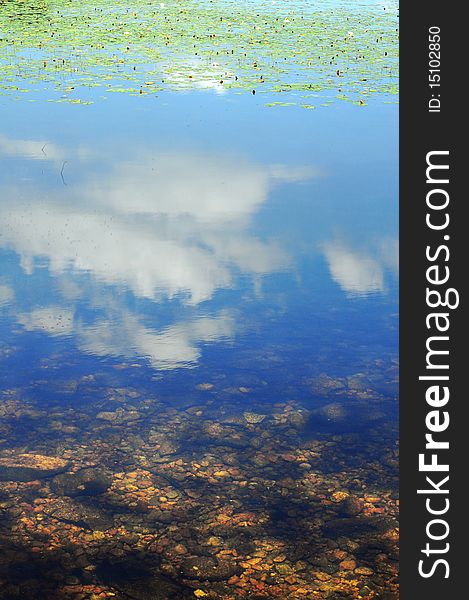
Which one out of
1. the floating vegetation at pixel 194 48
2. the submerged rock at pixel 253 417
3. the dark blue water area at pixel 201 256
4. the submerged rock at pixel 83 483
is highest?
the floating vegetation at pixel 194 48

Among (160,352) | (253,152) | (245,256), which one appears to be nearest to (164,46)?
(253,152)

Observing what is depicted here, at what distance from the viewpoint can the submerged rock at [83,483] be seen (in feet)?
20.2

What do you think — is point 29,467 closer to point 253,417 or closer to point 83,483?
point 83,483

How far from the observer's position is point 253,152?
537 inches

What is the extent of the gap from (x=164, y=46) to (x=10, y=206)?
486 inches

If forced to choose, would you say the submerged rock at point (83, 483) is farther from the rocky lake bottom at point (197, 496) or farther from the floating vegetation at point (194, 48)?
the floating vegetation at point (194, 48)

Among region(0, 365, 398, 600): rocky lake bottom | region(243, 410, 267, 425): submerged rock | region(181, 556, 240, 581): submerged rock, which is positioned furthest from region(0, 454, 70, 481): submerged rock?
region(243, 410, 267, 425): submerged rock

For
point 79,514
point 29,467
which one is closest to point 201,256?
point 29,467

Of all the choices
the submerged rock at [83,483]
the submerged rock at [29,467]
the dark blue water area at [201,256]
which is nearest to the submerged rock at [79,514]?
the submerged rock at [83,483]

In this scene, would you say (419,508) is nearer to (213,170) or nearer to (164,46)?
(213,170)

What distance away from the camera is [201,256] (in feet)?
32.4

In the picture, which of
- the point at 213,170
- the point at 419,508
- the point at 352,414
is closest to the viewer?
the point at 419,508

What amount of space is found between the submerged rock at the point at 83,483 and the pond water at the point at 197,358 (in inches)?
0.5

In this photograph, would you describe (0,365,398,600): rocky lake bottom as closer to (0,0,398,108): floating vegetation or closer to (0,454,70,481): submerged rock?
(0,454,70,481): submerged rock
